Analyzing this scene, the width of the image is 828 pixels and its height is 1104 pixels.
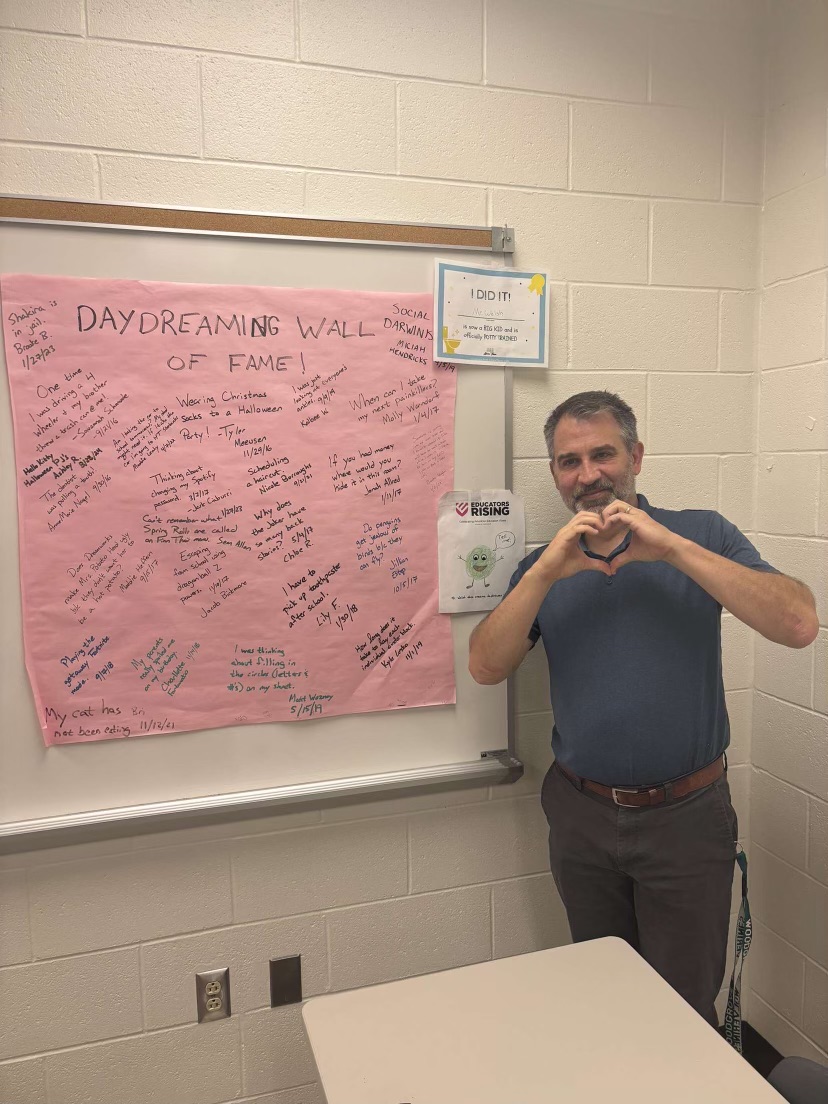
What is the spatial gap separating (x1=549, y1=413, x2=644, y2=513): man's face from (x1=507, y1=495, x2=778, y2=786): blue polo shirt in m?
0.15

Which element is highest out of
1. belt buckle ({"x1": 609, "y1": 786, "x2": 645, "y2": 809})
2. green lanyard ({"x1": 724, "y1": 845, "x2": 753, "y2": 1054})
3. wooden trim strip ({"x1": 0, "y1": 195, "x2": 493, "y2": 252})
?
wooden trim strip ({"x1": 0, "y1": 195, "x2": 493, "y2": 252})

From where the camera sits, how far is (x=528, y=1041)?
3.49ft

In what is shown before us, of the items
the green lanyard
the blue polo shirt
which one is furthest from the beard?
the green lanyard

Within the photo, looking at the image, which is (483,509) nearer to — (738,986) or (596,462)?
(596,462)

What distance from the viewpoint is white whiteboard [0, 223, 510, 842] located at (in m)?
1.60

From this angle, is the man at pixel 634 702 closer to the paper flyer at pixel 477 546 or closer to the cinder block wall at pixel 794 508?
the paper flyer at pixel 477 546

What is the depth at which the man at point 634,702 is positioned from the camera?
1630 mm

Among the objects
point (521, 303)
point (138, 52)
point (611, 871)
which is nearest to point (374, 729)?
point (611, 871)

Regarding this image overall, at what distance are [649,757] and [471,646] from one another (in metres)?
0.46

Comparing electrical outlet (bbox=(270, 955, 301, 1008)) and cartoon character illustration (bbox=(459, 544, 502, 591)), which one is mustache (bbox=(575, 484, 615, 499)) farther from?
electrical outlet (bbox=(270, 955, 301, 1008))

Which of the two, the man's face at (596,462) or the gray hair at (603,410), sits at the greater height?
the gray hair at (603,410)

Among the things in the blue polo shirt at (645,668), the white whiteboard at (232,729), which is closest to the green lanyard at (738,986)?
the blue polo shirt at (645,668)

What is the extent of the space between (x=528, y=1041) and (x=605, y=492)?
106 cm

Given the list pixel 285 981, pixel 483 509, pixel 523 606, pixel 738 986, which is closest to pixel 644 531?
pixel 523 606
